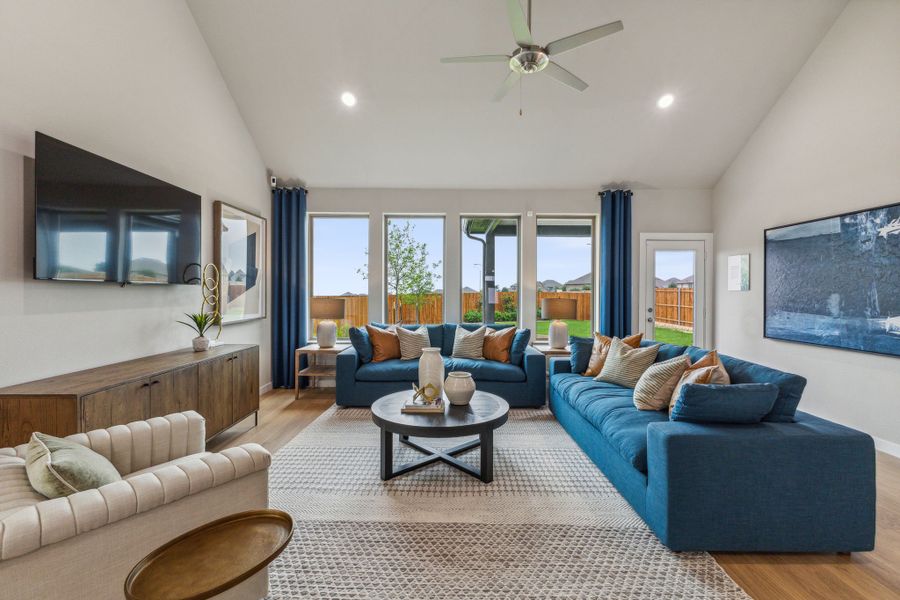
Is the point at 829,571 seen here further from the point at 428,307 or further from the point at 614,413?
the point at 428,307

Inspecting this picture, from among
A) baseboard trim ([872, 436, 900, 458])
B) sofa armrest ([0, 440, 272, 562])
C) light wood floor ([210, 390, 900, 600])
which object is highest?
sofa armrest ([0, 440, 272, 562])

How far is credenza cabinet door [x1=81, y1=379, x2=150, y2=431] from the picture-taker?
2053mm

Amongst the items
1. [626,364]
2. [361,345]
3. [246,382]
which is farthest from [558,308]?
[246,382]

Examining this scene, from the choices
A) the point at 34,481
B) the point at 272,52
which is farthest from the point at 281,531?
the point at 272,52

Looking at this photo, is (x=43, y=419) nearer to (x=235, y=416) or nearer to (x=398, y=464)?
(x=235, y=416)

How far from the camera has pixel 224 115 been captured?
411 centimetres

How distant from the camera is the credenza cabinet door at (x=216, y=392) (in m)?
3.00

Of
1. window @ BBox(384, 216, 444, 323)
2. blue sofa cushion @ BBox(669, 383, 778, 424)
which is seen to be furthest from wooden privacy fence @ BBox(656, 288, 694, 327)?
blue sofa cushion @ BBox(669, 383, 778, 424)

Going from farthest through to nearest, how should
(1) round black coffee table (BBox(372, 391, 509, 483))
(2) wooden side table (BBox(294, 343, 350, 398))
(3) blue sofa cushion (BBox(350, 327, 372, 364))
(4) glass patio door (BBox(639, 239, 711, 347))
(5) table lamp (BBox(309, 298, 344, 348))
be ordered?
1. (4) glass patio door (BBox(639, 239, 711, 347))
2. (5) table lamp (BBox(309, 298, 344, 348))
3. (2) wooden side table (BBox(294, 343, 350, 398))
4. (3) blue sofa cushion (BBox(350, 327, 372, 364))
5. (1) round black coffee table (BBox(372, 391, 509, 483))

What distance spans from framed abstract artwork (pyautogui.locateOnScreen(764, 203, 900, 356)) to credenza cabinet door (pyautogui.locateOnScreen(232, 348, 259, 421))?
519cm

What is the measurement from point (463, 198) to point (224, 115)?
2824 mm

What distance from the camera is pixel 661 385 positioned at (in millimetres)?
2740

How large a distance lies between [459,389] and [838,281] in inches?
137

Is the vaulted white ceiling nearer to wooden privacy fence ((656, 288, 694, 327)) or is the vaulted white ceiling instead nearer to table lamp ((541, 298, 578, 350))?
wooden privacy fence ((656, 288, 694, 327))
